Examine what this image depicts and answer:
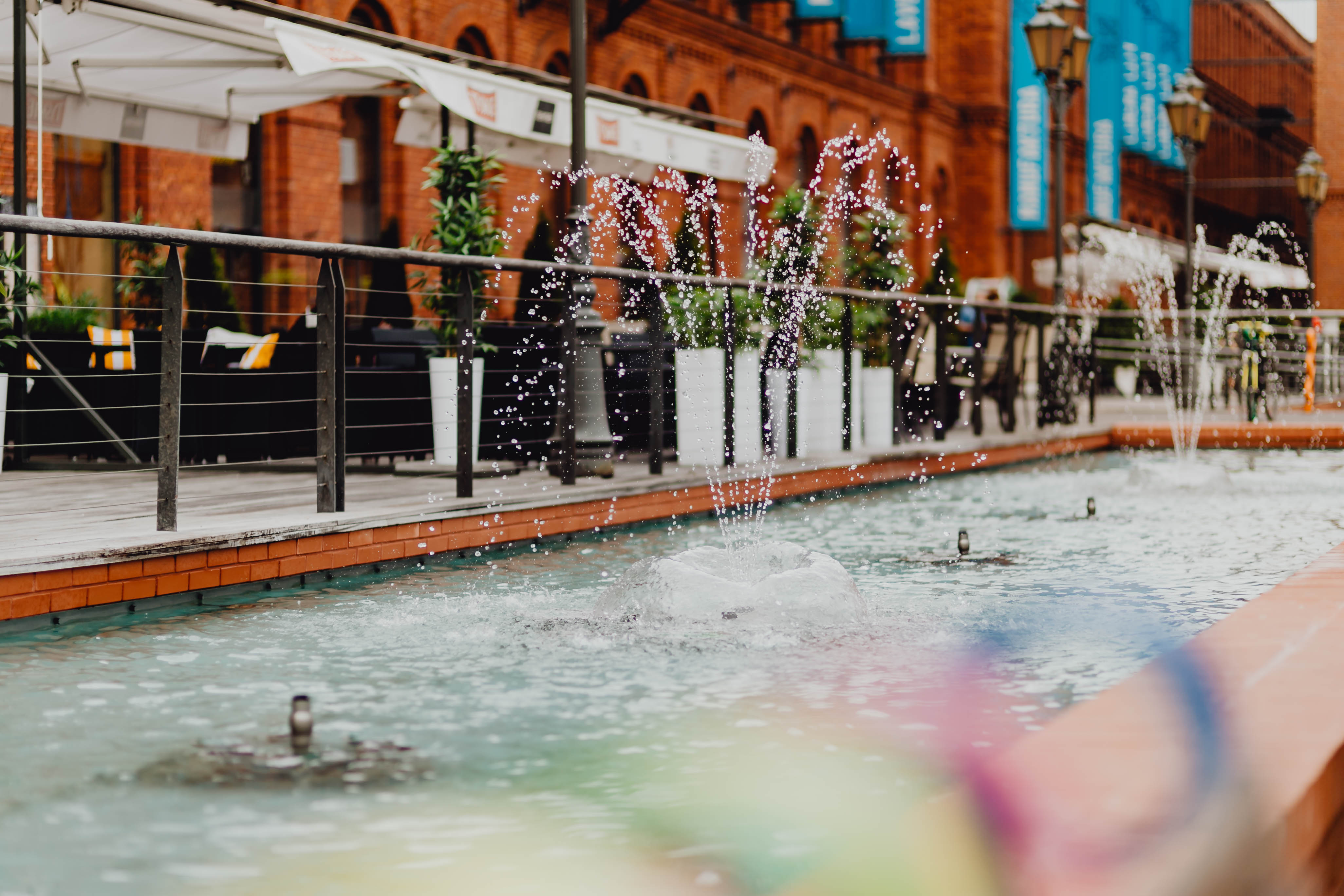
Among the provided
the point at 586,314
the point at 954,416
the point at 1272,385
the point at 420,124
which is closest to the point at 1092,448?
the point at 954,416

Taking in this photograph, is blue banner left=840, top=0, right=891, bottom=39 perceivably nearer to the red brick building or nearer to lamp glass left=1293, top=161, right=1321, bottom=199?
the red brick building

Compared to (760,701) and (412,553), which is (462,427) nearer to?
(412,553)

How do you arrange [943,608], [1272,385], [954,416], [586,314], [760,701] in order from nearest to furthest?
[760,701] < [943,608] < [586,314] < [954,416] < [1272,385]

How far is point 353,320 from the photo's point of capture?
684 inches

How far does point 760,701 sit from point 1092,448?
1276 centimetres

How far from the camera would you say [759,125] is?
27812 mm

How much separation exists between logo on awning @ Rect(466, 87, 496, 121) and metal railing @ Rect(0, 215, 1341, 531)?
3.99ft

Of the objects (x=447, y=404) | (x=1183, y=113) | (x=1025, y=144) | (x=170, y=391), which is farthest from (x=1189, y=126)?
(x=170, y=391)

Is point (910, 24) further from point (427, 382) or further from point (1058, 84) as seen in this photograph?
point (427, 382)

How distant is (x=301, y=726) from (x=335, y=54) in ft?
22.3

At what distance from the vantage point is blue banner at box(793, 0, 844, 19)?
27641mm

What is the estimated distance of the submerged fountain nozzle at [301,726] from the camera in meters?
3.83

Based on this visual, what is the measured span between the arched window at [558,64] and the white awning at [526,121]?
609 cm

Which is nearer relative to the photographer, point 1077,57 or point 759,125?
point 1077,57
